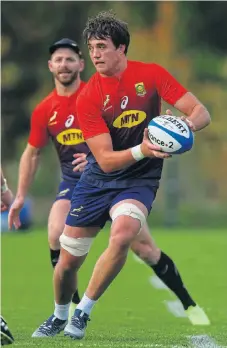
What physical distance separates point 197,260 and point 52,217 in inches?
264

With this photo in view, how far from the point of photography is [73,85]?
10258mm

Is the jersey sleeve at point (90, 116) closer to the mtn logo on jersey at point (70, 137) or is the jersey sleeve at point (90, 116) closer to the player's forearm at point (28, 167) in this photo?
the mtn logo on jersey at point (70, 137)

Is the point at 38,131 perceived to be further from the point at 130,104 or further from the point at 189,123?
the point at 189,123

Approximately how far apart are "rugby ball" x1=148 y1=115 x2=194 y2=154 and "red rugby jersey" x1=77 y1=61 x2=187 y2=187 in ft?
2.26

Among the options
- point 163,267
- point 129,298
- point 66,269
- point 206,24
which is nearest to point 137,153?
point 66,269

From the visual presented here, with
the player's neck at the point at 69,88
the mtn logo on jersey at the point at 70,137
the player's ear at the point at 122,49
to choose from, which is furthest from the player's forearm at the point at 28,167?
the player's ear at the point at 122,49

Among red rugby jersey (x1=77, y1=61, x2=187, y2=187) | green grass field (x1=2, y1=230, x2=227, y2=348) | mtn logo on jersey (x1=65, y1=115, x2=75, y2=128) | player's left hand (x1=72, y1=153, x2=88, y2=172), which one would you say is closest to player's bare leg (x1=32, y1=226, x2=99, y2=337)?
green grass field (x1=2, y1=230, x2=227, y2=348)

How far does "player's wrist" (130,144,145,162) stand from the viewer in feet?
24.8

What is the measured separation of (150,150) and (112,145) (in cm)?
82

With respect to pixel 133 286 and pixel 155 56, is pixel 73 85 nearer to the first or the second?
pixel 133 286

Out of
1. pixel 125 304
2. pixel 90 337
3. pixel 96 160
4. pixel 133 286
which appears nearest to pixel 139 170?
pixel 96 160

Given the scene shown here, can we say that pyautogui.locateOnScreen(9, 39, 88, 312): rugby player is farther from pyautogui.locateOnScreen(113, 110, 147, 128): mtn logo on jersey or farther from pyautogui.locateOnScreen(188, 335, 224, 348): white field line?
pyautogui.locateOnScreen(188, 335, 224, 348): white field line

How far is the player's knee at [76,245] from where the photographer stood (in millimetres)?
8281

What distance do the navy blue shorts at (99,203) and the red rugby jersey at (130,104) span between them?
0.20ft
